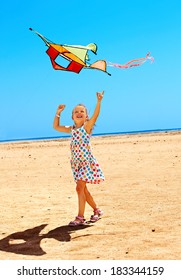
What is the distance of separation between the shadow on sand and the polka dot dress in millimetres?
909

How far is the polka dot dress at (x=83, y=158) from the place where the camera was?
26.5ft

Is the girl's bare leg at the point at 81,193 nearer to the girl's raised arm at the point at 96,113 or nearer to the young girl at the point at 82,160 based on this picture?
the young girl at the point at 82,160

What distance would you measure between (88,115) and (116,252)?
115 inches

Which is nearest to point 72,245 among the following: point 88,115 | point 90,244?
point 90,244

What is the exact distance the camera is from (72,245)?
22.3 feet

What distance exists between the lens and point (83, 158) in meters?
8.07

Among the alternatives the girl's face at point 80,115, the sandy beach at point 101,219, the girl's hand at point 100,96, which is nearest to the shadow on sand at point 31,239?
the sandy beach at point 101,219

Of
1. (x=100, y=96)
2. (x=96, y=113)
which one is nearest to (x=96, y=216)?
(x=96, y=113)

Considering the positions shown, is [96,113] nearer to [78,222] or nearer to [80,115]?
[80,115]

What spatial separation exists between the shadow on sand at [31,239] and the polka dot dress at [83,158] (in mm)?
909

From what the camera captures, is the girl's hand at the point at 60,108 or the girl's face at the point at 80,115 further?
the girl's hand at the point at 60,108

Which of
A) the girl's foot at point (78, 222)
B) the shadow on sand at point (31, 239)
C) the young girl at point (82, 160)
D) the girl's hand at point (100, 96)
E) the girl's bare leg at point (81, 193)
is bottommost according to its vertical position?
the shadow on sand at point (31, 239)

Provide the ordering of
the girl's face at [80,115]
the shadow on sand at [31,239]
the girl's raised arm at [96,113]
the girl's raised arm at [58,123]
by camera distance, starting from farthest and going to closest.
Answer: the girl's raised arm at [58,123] → the girl's face at [80,115] → the girl's raised arm at [96,113] → the shadow on sand at [31,239]

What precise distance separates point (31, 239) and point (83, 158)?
1.70 metres
